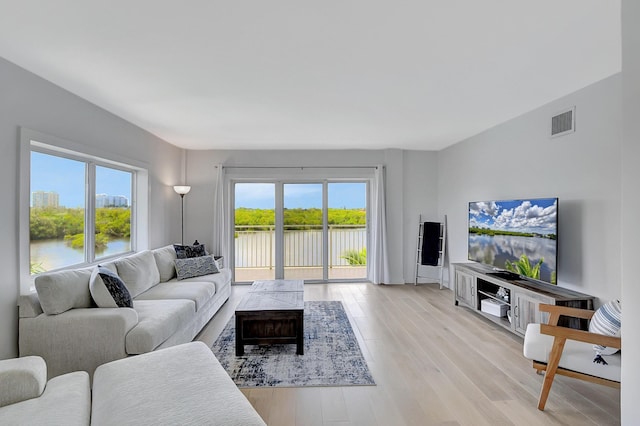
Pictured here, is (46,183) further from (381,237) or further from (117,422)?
(381,237)

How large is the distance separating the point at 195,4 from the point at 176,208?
14.6ft

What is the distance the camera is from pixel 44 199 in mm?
3061

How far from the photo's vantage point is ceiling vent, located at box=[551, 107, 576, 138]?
3145mm

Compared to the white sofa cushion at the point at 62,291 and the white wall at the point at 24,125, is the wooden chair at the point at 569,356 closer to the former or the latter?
the white sofa cushion at the point at 62,291

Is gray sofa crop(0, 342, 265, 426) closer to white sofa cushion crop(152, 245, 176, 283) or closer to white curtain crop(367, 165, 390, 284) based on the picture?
white sofa cushion crop(152, 245, 176, 283)

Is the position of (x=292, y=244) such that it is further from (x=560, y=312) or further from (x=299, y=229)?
(x=560, y=312)

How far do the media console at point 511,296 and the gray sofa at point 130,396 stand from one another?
287 centimetres

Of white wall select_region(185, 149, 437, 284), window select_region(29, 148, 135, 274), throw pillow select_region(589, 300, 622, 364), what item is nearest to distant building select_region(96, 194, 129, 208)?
window select_region(29, 148, 135, 274)

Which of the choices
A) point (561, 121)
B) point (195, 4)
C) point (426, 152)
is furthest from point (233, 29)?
point (426, 152)

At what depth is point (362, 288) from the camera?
569 centimetres

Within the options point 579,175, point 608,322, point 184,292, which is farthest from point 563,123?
point 184,292

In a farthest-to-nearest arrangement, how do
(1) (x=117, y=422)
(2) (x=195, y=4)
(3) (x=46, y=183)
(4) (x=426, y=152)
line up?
(4) (x=426, y=152), (3) (x=46, y=183), (2) (x=195, y=4), (1) (x=117, y=422)

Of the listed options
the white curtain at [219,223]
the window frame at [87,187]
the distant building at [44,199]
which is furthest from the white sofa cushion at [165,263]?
the distant building at [44,199]

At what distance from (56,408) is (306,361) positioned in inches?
73.3
